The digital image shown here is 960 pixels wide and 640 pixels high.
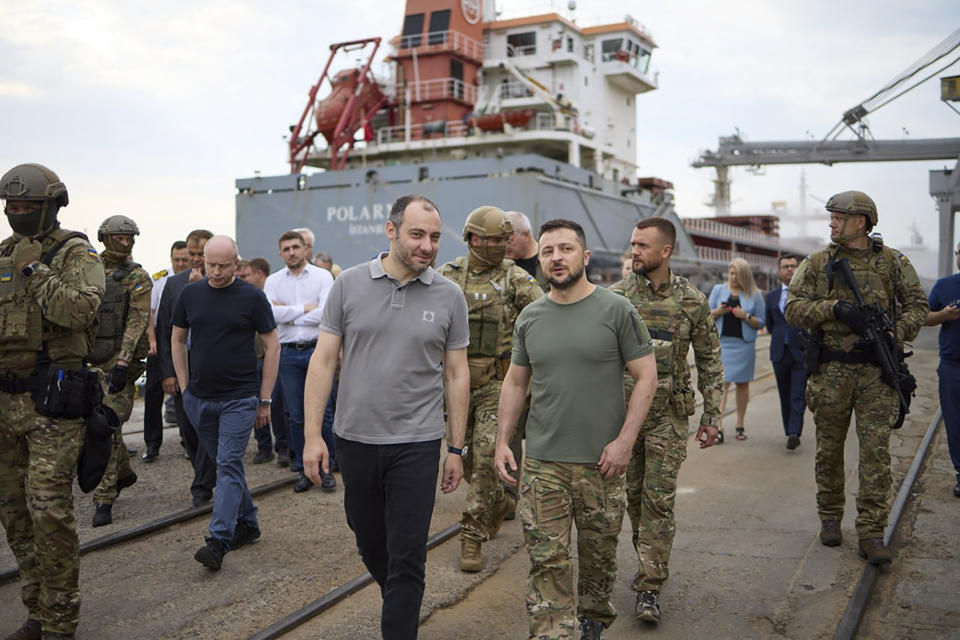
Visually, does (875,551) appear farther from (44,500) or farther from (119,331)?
(119,331)

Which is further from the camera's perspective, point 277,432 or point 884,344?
point 277,432

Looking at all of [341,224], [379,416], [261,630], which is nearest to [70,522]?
[261,630]

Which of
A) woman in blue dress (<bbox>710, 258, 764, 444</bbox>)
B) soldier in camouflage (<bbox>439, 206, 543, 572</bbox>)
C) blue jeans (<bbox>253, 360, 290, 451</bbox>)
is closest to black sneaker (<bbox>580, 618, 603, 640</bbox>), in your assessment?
soldier in camouflage (<bbox>439, 206, 543, 572</bbox>)

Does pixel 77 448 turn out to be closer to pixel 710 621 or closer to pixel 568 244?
pixel 568 244

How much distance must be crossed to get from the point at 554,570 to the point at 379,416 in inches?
34.2

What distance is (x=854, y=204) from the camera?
4.64 m

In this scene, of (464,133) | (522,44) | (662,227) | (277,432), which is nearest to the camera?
(662,227)

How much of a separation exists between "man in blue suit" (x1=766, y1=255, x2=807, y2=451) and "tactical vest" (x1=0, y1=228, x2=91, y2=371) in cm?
600

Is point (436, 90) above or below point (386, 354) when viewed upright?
above

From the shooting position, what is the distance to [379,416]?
9.96ft

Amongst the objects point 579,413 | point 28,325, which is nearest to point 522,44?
point 28,325

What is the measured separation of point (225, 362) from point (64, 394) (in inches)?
47.5

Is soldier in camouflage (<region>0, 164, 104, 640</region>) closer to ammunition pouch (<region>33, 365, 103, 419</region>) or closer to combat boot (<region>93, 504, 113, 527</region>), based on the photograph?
ammunition pouch (<region>33, 365, 103, 419</region>)

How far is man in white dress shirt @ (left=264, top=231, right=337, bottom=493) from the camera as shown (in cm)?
643
